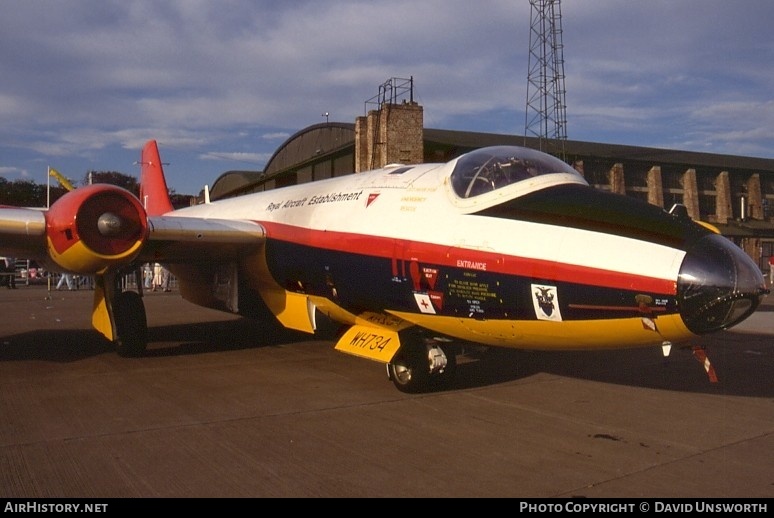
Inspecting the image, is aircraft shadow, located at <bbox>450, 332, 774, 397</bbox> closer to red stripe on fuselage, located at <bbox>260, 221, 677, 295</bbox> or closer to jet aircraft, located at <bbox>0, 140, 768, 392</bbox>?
jet aircraft, located at <bbox>0, 140, 768, 392</bbox>

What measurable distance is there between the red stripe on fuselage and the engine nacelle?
2413 millimetres

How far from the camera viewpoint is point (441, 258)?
20.7ft

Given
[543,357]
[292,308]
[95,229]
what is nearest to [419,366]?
[292,308]

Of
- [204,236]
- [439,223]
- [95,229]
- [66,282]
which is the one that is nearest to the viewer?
[439,223]

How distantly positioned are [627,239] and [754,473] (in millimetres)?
→ 1902

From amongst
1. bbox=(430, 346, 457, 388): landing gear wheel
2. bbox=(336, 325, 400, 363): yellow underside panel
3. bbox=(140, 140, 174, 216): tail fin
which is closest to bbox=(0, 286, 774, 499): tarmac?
bbox=(430, 346, 457, 388): landing gear wheel

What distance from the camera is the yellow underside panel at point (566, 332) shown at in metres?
5.14

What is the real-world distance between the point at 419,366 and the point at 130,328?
5064 mm

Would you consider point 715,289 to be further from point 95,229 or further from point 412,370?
point 95,229

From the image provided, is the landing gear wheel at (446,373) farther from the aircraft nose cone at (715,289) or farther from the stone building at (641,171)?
the stone building at (641,171)

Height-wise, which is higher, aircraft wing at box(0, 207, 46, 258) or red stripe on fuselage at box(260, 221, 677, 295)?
aircraft wing at box(0, 207, 46, 258)

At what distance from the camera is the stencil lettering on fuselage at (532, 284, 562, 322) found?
5.54m

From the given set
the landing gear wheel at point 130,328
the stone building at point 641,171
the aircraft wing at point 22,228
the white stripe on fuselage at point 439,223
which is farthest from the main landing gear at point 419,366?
the stone building at point 641,171
